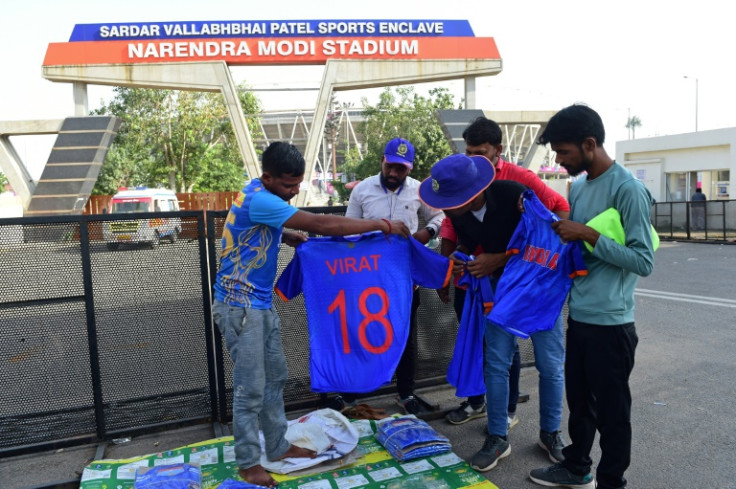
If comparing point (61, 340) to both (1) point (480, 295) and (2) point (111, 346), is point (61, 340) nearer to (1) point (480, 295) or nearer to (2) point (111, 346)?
(2) point (111, 346)

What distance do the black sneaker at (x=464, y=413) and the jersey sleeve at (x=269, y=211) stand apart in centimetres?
231

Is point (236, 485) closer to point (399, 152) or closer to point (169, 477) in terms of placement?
point (169, 477)

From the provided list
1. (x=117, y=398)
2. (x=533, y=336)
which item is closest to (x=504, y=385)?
(x=533, y=336)

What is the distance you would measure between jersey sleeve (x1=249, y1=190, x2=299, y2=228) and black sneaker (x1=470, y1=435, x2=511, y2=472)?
2.06 m

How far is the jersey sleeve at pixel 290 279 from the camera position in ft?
13.4

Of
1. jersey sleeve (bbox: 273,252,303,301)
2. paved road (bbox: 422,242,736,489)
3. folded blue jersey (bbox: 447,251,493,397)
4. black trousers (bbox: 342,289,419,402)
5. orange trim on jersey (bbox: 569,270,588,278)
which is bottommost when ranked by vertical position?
paved road (bbox: 422,242,736,489)

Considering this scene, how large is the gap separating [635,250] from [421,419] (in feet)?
7.93

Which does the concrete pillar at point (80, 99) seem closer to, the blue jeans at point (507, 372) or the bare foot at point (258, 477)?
the bare foot at point (258, 477)

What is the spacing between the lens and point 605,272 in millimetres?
2953

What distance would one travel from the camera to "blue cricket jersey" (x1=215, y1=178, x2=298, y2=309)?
3277mm

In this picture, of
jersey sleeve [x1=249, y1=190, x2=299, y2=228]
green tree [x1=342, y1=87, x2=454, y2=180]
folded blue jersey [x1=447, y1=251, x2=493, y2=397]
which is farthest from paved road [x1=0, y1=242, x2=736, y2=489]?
green tree [x1=342, y1=87, x2=454, y2=180]

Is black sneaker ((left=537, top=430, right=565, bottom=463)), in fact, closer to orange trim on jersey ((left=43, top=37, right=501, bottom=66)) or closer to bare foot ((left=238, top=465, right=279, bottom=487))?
bare foot ((left=238, top=465, right=279, bottom=487))

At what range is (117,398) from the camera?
169 inches

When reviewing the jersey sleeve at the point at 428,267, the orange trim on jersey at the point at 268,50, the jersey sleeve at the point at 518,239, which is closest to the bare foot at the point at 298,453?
the jersey sleeve at the point at 428,267
